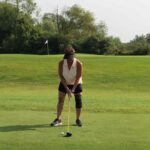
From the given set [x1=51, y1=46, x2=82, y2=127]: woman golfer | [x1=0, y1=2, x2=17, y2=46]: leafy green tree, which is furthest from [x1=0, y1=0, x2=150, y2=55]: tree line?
[x1=51, y1=46, x2=82, y2=127]: woman golfer

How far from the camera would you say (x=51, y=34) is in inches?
3846

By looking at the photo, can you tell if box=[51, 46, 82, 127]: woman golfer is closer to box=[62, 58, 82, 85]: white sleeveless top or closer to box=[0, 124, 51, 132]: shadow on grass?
box=[62, 58, 82, 85]: white sleeveless top

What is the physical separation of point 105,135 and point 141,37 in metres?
120

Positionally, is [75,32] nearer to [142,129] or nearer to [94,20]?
[94,20]

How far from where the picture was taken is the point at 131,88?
105 ft

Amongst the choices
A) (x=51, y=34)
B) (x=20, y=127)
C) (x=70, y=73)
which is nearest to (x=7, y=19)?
(x=51, y=34)

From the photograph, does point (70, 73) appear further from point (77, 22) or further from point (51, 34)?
point (77, 22)

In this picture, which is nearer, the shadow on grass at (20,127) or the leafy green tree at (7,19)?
the shadow on grass at (20,127)

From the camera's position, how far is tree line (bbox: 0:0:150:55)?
92.6 metres

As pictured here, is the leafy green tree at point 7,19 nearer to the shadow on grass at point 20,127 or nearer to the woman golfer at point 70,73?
the woman golfer at point 70,73

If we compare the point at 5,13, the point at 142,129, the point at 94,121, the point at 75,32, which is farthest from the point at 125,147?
the point at 75,32

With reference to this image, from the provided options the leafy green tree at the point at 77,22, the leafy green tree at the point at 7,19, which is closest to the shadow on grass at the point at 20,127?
the leafy green tree at the point at 7,19

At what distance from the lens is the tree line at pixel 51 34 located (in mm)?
92562

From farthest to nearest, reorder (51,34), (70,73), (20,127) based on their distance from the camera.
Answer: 1. (51,34)
2. (70,73)
3. (20,127)
